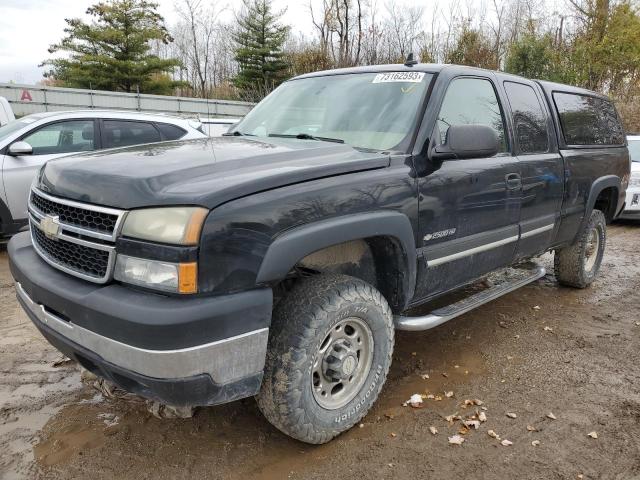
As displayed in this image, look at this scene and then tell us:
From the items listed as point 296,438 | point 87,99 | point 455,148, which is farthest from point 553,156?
point 87,99

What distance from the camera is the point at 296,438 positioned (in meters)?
2.51

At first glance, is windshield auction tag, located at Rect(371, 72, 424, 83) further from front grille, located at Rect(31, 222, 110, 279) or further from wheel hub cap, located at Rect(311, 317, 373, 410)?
front grille, located at Rect(31, 222, 110, 279)


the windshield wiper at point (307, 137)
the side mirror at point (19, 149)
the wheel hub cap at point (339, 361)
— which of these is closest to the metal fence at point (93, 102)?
the side mirror at point (19, 149)

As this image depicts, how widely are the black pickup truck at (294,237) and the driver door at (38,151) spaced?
385 cm

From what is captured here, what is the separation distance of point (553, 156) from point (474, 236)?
136 cm

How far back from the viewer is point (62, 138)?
6656 millimetres

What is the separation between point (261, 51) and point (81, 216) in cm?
2680

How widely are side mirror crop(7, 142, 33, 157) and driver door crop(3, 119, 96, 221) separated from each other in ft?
0.32

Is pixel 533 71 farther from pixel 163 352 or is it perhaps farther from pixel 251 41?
pixel 163 352

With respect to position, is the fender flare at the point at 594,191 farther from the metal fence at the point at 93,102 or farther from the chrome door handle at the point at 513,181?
the metal fence at the point at 93,102

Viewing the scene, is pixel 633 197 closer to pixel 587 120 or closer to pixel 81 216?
pixel 587 120

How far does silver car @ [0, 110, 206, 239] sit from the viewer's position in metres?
6.19

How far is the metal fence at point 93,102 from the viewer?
60.8ft

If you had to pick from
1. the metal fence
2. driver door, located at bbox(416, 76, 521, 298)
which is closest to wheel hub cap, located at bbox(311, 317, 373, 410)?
driver door, located at bbox(416, 76, 521, 298)
